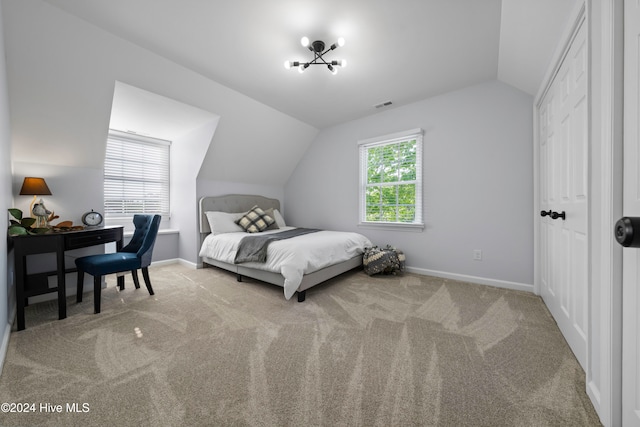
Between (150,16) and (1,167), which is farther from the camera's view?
(150,16)

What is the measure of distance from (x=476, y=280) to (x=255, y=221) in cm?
341

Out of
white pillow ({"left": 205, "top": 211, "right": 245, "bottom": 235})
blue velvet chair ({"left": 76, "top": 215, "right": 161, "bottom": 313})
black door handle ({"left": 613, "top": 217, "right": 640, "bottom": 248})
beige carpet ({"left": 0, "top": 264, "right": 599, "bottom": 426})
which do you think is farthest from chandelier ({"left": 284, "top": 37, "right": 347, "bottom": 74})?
white pillow ({"left": 205, "top": 211, "right": 245, "bottom": 235})

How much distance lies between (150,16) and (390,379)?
10.7 feet

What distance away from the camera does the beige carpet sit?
1.21m

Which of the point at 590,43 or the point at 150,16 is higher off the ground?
the point at 150,16

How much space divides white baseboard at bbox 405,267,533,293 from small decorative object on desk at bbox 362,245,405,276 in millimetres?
303

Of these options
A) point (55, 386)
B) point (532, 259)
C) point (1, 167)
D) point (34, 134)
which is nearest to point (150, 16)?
point (1, 167)

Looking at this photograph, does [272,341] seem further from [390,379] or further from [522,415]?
[522,415]

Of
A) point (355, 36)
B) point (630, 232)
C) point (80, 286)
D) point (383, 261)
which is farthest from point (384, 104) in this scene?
point (80, 286)

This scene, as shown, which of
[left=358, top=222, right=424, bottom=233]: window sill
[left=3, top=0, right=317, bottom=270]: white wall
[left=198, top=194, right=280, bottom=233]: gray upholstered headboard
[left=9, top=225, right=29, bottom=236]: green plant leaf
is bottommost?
[left=358, top=222, right=424, bottom=233]: window sill

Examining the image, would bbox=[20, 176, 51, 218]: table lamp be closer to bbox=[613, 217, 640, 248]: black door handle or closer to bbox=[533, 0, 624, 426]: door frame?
bbox=[613, 217, 640, 248]: black door handle

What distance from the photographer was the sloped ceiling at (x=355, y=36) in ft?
6.31

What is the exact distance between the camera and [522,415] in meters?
1.19

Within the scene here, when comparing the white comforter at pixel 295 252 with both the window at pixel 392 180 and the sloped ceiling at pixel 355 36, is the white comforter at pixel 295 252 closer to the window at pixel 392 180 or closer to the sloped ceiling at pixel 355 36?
the window at pixel 392 180
